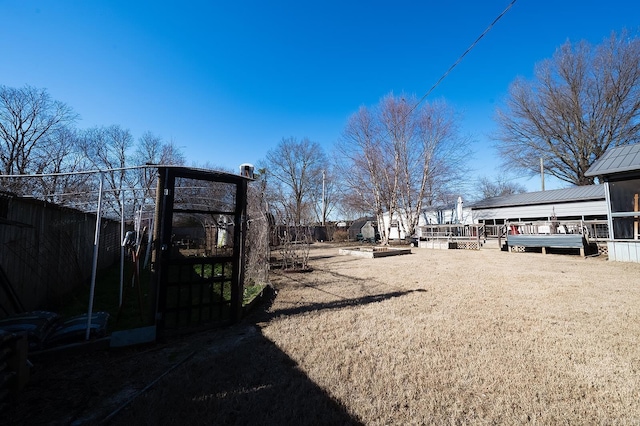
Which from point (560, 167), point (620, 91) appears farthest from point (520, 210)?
point (620, 91)

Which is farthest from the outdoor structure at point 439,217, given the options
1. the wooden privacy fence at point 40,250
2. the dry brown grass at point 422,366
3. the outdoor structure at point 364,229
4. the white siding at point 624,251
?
the wooden privacy fence at point 40,250

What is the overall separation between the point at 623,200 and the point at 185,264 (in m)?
14.0

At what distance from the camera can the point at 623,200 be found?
10039 millimetres

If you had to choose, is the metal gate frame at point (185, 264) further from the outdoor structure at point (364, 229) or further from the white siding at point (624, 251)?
the outdoor structure at point (364, 229)

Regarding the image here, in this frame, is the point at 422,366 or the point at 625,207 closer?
the point at 422,366

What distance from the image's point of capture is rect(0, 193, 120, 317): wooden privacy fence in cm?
383

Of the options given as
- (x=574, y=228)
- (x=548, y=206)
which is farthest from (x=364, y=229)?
(x=574, y=228)

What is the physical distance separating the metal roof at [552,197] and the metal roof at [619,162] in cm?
665

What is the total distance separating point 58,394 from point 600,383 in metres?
4.41

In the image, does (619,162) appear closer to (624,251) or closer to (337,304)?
(624,251)

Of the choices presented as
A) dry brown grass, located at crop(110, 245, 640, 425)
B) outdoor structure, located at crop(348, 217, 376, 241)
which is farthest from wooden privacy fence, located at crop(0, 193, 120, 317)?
outdoor structure, located at crop(348, 217, 376, 241)

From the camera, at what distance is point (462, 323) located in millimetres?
3848

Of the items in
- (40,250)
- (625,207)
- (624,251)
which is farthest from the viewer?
(625,207)

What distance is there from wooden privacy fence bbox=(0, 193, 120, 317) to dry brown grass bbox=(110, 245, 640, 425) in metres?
3.19
